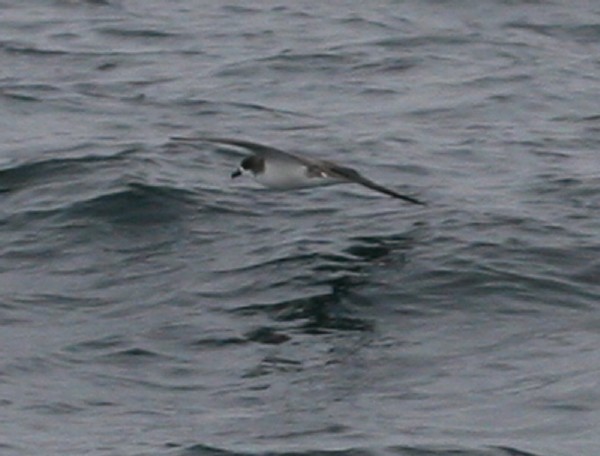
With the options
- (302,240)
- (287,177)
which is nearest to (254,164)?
(287,177)

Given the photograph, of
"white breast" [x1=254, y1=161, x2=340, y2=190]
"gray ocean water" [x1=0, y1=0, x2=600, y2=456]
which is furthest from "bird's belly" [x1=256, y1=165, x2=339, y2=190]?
"gray ocean water" [x1=0, y1=0, x2=600, y2=456]

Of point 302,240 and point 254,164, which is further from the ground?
point 254,164

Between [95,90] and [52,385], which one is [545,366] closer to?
[52,385]

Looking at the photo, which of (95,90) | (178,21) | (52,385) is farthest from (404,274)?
(178,21)

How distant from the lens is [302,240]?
52.7ft

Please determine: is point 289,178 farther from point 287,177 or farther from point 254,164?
point 254,164

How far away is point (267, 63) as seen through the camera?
23156 millimetres

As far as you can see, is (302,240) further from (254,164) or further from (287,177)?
(254,164)

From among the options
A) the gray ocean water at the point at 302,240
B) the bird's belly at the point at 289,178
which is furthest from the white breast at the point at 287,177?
the gray ocean water at the point at 302,240

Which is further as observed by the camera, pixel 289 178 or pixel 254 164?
pixel 254 164

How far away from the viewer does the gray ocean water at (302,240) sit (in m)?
12.2

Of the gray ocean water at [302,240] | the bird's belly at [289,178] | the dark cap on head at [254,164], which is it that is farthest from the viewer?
the dark cap on head at [254,164]

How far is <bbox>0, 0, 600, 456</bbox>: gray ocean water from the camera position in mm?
12219

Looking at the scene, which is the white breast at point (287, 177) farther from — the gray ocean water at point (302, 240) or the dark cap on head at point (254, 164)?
the gray ocean water at point (302, 240)
